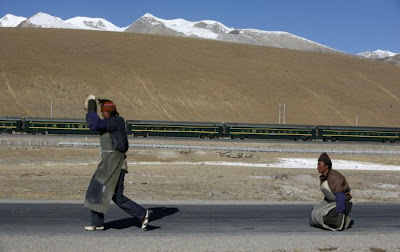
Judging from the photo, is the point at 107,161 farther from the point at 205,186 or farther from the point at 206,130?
the point at 206,130

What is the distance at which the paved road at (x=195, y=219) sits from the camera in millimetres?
9789

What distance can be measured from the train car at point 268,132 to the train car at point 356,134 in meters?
1.26

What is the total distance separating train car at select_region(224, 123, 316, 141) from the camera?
5178 cm

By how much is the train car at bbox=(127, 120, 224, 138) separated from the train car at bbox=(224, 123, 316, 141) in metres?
1.17

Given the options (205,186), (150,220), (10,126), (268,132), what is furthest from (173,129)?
(150,220)

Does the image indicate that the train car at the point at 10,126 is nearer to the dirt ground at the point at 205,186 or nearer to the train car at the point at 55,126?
the train car at the point at 55,126

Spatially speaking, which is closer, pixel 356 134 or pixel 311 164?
pixel 311 164

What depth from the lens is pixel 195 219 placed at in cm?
1101

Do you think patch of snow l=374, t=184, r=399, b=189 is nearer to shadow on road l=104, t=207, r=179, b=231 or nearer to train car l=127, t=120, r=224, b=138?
shadow on road l=104, t=207, r=179, b=231

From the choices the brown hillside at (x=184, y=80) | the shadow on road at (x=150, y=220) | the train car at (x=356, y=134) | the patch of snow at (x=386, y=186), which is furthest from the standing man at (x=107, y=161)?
the brown hillside at (x=184, y=80)

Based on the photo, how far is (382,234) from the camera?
9672mm

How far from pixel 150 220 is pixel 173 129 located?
A: 1602 inches

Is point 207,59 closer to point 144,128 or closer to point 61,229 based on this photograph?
point 144,128

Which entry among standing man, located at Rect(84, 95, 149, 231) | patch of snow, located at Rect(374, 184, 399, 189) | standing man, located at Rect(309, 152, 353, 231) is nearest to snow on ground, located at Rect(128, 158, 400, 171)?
patch of snow, located at Rect(374, 184, 399, 189)
